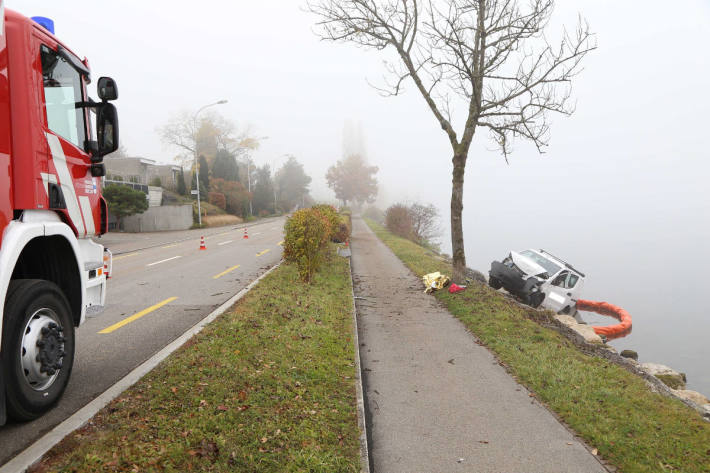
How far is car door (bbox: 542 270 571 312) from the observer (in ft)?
47.9

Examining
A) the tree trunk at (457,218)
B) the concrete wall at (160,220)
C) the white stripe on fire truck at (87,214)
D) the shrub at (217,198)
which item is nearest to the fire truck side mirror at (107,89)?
the white stripe on fire truck at (87,214)

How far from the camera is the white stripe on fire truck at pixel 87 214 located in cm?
432

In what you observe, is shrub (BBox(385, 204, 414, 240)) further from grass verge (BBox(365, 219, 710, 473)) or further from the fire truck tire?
the fire truck tire

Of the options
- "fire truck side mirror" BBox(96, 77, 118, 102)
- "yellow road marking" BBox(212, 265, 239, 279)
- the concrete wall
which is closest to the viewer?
"fire truck side mirror" BBox(96, 77, 118, 102)

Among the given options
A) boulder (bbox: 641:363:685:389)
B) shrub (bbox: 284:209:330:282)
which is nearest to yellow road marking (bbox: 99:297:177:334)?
shrub (bbox: 284:209:330:282)

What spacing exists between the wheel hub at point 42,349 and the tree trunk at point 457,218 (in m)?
9.36

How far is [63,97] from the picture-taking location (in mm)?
4066

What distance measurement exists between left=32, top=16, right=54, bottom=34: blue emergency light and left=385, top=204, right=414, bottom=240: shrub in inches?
1254

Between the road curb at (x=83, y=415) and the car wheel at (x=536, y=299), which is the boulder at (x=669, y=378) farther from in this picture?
the road curb at (x=83, y=415)

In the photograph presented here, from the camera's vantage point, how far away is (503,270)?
48.2ft

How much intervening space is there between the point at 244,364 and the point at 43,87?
11.4ft

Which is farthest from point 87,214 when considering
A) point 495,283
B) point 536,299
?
point 536,299

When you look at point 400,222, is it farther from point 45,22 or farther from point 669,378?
point 45,22

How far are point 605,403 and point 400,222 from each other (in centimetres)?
3134
